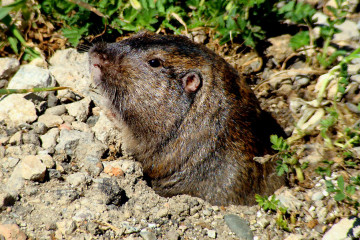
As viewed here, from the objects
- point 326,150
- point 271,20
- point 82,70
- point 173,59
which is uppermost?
point 271,20

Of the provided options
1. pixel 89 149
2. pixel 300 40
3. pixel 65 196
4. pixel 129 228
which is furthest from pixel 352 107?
pixel 65 196

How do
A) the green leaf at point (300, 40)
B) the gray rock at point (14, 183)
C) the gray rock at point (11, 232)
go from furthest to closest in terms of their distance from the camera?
1. the green leaf at point (300, 40)
2. the gray rock at point (14, 183)
3. the gray rock at point (11, 232)

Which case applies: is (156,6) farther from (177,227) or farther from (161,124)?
(177,227)

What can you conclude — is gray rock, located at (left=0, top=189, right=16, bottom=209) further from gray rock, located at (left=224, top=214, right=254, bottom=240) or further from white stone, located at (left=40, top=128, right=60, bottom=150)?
gray rock, located at (left=224, top=214, right=254, bottom=240)

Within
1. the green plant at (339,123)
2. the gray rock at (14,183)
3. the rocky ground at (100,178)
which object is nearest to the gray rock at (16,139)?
the rocky ground at (100,178)

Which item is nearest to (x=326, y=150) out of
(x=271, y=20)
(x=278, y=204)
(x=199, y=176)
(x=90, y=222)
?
(x=278, y=204)

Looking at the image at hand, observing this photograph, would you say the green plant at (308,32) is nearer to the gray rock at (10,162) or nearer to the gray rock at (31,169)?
the gray rock at (31,169)
